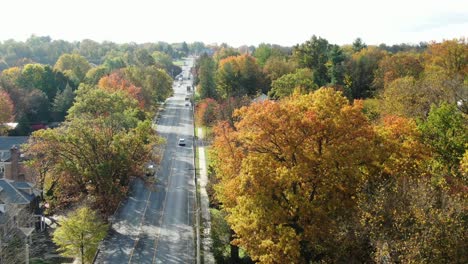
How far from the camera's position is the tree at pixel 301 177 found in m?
23.9

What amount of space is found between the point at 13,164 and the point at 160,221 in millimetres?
16189

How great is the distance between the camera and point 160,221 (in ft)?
136

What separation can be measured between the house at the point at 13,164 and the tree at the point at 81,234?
54.7 ft

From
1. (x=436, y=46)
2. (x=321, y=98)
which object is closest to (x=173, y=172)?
(x=321, y=98)

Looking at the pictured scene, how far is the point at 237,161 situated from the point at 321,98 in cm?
667

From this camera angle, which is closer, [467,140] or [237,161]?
[237,161]

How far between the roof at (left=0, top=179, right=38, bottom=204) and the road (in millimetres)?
7190

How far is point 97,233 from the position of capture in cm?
3161

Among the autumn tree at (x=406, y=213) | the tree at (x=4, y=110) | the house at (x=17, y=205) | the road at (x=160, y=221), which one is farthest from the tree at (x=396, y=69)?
the tree at (x=4, y=110)

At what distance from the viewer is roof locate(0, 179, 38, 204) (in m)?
37.3

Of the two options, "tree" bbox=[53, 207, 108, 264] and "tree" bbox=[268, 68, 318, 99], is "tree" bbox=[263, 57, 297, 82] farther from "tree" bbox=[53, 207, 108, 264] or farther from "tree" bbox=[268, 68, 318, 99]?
"tree" bbox=[53, 207, 108, 264]

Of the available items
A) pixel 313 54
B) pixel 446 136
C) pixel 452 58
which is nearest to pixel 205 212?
pixel 446 136

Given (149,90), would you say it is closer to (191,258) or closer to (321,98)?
(191,258)

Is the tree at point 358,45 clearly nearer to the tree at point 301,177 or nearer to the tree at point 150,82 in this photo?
the tree at point 150,82
